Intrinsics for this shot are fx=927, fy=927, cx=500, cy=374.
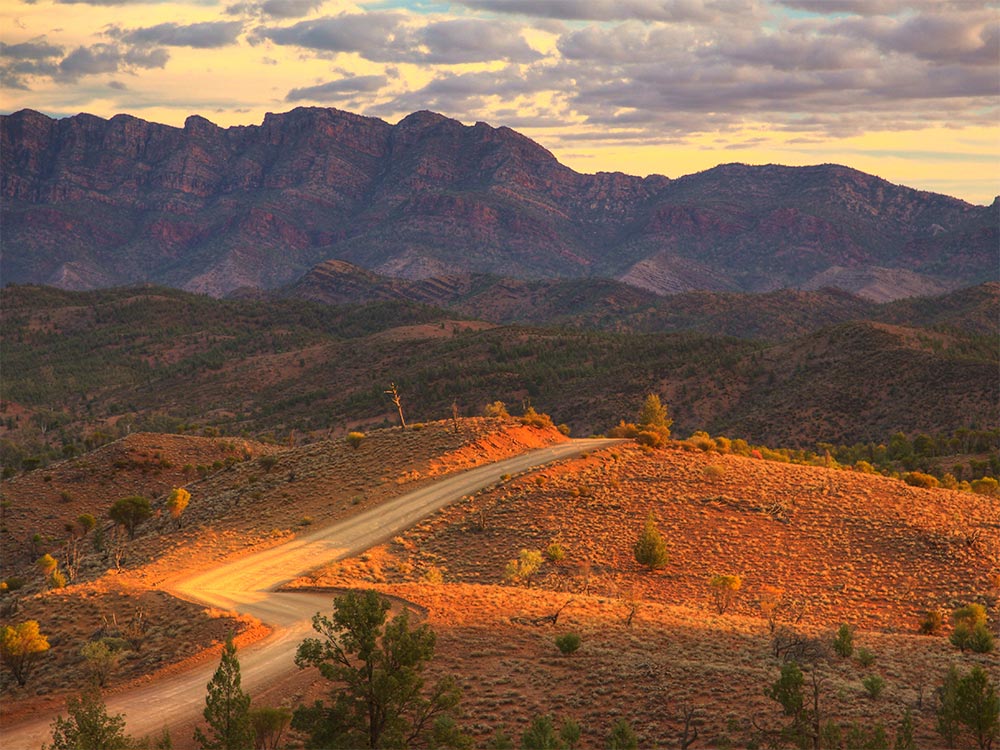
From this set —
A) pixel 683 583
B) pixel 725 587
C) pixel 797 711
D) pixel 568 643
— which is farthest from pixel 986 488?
pixel 797 711

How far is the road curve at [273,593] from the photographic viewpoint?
81.7 ft

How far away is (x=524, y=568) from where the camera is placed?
36.9 metres

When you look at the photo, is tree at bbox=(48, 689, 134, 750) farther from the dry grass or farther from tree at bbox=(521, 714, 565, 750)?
tree at bbox=(521, 714, 565, 750)

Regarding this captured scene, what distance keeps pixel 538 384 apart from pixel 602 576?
9458 centimetres

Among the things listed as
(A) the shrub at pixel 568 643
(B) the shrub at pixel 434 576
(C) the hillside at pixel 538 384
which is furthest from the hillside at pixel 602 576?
(C) the hillside at pixel 538 384

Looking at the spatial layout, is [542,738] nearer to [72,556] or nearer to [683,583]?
[683,583]

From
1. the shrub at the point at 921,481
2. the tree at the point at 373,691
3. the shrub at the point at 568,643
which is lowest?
the shrub at the point at 921,481

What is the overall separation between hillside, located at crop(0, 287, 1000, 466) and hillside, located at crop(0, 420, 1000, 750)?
150 ft

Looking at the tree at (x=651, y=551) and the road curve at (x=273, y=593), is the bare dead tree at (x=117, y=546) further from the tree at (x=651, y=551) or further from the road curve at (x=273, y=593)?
the tree at (x=651, y=551)

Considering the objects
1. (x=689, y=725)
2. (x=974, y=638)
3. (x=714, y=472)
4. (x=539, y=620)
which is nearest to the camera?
(x=689, y=725)

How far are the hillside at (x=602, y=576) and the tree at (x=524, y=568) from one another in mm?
340

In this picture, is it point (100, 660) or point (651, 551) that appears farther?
point (651, 551)

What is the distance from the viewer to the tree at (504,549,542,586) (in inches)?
1454

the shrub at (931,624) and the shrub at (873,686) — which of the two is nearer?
the shrub at (873,686)
